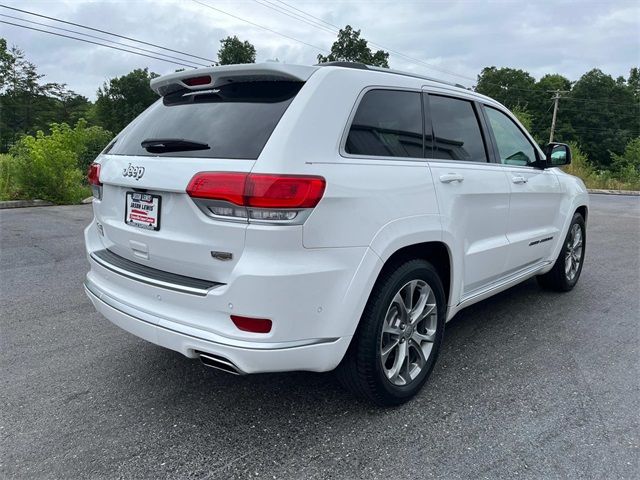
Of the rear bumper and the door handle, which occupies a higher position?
the door handle

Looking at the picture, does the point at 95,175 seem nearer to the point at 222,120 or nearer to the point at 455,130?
the point at 222,120

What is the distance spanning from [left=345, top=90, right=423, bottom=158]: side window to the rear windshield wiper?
0.74 metres

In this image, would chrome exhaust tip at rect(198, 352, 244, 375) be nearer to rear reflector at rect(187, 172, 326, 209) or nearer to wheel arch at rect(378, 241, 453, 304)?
rear reflector at rect(187, 172, 326, 209)

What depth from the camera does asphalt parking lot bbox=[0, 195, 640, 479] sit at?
7.61 feet

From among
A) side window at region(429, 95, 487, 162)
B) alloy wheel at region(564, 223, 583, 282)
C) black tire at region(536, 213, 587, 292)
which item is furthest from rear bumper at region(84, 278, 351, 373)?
alloy wheel at region(564, 223, 583, 282)

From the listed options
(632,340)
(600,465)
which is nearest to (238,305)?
(600,465)

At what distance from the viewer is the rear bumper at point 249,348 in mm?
2193

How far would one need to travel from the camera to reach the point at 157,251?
249cm

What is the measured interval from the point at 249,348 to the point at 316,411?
80cm

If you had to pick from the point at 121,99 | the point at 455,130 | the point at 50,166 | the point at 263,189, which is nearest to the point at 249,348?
the point at 263,189

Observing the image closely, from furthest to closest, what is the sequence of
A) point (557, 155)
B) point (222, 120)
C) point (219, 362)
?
point (557, 155) → point (222, 120) → point (219, 362)

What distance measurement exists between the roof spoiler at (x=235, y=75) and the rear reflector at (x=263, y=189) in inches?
23.5

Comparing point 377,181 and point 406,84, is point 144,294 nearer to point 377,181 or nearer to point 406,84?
point 377,181

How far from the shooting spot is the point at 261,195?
2117 millimetres
